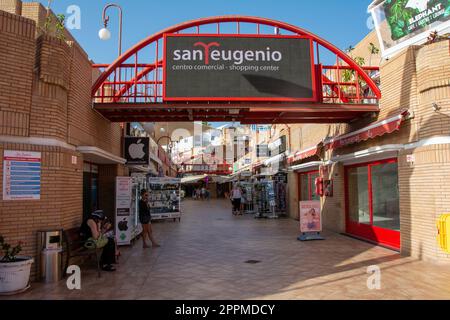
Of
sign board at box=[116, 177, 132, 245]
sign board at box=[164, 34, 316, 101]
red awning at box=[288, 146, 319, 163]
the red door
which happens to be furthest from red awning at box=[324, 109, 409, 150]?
sign board at box=[116, 177, 132, 245]

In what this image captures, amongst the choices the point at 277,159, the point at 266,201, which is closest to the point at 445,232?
the point at 266,201

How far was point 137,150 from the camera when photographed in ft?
46.0

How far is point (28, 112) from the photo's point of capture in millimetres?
6902

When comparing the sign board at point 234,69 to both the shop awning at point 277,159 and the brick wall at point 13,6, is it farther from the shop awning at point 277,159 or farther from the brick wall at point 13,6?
the shop awning at point 277,159

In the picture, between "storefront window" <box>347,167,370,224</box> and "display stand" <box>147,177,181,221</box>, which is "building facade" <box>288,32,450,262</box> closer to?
"storefront window" <box>347,167,370,224</box>

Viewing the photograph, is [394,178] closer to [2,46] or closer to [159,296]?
[159,296]

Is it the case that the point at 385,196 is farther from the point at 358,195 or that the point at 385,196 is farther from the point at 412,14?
the point at 412,14

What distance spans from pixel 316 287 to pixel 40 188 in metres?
5.40

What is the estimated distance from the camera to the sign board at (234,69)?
31.0 feet

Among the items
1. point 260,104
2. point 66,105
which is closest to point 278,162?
point 260,104

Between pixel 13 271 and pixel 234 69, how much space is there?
6679 millimetres

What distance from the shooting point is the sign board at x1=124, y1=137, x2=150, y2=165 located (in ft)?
45.2

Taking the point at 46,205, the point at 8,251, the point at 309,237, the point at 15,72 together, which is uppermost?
the point at 15,72

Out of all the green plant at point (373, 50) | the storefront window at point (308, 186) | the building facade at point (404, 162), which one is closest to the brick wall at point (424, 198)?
the building facade at point (404, 162)
